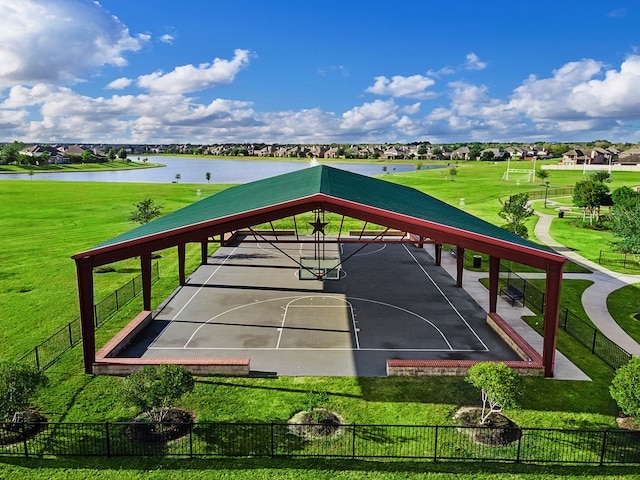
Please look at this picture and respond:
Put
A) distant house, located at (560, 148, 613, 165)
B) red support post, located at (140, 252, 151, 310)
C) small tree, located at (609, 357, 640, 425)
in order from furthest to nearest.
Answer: distant house, located at (560, 148, 613, 165), red support post, located at (140, 252, 151, 310), small tree, located at (609, 357, 640, 425)

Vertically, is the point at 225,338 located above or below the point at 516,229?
below

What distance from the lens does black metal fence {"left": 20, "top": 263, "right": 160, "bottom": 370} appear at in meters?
17.5

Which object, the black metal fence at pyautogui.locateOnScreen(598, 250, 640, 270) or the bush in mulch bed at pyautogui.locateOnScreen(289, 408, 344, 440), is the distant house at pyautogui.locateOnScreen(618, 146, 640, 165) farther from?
the bush in mulch bed at pyautogui.locateOnScreen(289, 408, 344, 440)

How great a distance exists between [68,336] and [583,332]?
22732mm

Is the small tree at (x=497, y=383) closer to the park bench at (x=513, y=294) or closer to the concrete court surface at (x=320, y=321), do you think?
the concrete court surface at (x=320, y=321)

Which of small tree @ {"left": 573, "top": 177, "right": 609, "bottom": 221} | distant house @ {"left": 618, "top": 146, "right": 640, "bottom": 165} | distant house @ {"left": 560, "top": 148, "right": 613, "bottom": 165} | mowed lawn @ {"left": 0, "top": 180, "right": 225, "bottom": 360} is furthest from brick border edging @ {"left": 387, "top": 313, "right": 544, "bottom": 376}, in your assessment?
distant house @ {"left": 560, "top": 148, "right": 613, "bottom": 165}

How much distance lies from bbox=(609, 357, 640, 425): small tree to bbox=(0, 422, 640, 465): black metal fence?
62cm

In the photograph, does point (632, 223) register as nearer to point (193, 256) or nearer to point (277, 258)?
point (277, 258)

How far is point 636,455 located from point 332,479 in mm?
8125

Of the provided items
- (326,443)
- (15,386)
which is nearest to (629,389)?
(326,443)

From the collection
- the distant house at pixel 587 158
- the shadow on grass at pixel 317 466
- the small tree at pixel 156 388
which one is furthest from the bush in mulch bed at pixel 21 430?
the distant house at pixel 587 158

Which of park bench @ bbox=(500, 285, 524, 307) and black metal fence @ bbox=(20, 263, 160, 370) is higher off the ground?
park bench @ bbox=(500, 285, 524, 307)

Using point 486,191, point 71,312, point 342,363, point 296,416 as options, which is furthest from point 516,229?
point 486,191

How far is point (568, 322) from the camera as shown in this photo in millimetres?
21875
